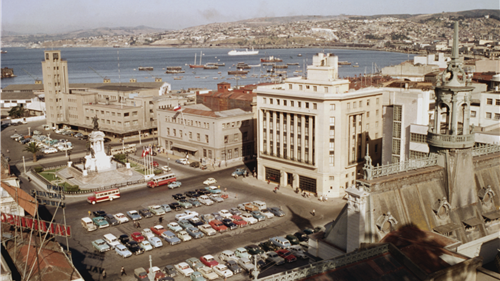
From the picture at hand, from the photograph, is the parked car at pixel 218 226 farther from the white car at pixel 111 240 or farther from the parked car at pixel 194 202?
the white car at pixel 111 240

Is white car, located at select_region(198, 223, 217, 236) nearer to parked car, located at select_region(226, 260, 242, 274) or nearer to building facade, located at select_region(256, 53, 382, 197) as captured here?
parked car, located at select_region(226, 260, 242, 274)

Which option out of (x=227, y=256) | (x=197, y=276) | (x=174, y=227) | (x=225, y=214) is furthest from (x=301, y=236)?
(x=174, y=227)

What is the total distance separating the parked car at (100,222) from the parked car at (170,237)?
26.4 feet

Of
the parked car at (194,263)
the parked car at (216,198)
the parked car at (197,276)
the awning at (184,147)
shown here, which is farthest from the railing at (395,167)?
the awning at (184,147)

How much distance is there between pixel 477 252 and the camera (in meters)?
22.3

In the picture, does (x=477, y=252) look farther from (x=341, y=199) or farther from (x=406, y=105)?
(x=341, y=199)

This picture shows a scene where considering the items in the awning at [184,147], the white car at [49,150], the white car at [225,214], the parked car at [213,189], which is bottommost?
the white car at [225,214]

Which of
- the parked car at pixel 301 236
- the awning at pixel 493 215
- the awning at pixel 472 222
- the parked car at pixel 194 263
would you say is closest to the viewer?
the awning at pixel 472 222

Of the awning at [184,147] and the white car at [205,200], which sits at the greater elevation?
the awning at [184,147]

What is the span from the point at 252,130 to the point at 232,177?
15163mm

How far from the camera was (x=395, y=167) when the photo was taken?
24062mm

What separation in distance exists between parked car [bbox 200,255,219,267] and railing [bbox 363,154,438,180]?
904 inches

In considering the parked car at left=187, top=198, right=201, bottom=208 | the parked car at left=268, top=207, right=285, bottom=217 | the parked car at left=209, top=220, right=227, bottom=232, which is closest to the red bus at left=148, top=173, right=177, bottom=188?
the parked car at left=187, top=198, right=201, bottom=208

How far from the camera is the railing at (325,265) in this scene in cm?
1738
